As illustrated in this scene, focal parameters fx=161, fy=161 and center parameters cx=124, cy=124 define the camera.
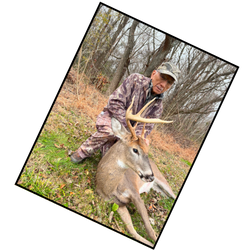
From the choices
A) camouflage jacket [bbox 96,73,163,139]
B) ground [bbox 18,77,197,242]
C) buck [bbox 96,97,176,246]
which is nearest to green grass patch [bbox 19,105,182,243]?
ground [bbox 18,77,197,242]

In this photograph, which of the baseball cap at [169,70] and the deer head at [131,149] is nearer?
the deer head at [131,149]

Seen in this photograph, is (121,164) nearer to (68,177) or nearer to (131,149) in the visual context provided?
(131,149)

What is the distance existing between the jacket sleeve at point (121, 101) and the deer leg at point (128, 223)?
1.37m

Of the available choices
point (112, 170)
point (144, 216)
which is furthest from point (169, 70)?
point (144, 216)

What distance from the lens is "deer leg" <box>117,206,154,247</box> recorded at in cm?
224

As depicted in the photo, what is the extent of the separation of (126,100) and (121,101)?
113 mm

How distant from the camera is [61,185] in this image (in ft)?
7.06

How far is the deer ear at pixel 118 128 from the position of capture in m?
2.52

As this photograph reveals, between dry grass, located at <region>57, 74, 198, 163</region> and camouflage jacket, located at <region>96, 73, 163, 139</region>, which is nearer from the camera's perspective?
camouflage jacket, located at <region>96, 73, 163, 139</region>

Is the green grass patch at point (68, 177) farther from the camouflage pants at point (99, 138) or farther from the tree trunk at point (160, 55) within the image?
the tree trunk at point (160, 55)

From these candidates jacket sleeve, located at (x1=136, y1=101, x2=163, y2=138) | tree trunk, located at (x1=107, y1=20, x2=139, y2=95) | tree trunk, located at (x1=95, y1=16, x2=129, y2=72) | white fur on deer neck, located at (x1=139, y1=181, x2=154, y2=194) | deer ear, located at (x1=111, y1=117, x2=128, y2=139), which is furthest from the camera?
tree trunk, located at (x1=107, y1=20, x2=139, y2=95)

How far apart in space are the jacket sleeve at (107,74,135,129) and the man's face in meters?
0.40

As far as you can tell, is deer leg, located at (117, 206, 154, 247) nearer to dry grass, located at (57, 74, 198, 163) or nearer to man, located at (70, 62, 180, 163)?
man, located at (70, 62, 180, 163)

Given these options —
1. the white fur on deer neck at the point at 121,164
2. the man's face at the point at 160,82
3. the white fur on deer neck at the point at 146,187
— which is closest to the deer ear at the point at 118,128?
the white fur on deer neck at the point at 121,164
